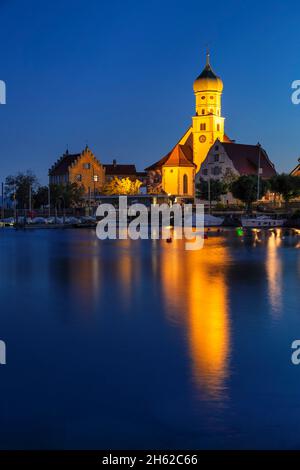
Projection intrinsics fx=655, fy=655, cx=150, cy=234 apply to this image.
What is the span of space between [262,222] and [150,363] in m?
64.1

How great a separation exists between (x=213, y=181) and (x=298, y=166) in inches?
974

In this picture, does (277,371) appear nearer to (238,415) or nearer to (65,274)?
(238,415)

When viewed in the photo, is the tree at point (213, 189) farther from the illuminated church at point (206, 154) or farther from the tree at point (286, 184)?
the tree at point (286, 184)

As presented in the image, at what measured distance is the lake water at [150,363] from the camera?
876 cm

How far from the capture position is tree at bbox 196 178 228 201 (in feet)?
334

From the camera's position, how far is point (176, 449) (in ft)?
27.0

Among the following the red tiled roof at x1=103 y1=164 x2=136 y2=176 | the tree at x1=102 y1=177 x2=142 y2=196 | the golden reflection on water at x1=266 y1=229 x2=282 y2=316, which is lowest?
the golden reflection on water at x1=266 y1=229 x2=282 y2=316

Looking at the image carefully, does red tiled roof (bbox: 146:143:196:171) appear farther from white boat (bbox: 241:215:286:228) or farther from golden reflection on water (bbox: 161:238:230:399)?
golden reflection on water (bbox: 161:238:230:399)

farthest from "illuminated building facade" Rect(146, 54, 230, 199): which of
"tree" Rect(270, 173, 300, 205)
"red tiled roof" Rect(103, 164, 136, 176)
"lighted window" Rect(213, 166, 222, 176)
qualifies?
"tree" Rect(270, 173, 300, 205)

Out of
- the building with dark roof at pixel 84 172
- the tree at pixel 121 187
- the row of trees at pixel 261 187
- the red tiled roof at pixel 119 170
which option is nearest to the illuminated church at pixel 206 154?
the tree at pixel 121 187

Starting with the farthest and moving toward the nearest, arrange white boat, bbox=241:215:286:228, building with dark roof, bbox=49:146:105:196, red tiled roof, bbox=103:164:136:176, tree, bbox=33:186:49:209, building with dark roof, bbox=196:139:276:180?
red tiled roof, bbox=103:164:136:176 → building with dark roof, bbox=49:146:105:196 → building with dark roof, bbox=196:139:276:180 → tree, bbox=33:186:49:209 → white boat, bbox=241:215:286:228

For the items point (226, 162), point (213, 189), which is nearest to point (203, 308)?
point (213, 189)

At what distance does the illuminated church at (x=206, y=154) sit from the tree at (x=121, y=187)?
482cm

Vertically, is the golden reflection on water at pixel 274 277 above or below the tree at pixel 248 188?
below
